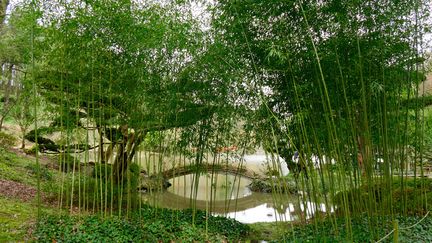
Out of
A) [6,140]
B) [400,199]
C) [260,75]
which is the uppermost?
[260,75]

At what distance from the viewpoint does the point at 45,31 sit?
438 centimetres

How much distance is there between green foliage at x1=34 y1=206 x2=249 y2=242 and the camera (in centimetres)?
400

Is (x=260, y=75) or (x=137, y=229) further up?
(x=260, y=75)

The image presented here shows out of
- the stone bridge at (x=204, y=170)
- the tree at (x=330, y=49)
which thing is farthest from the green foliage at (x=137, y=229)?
the tree at (x=330, y=49)

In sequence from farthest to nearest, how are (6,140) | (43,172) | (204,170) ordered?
1. (6,140)
2. (43,172)
3. (204,170)

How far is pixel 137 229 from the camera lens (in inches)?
173

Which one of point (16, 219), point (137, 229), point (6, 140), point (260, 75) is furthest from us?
point (6, 140)

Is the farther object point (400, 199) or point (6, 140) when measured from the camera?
point (6, 140)

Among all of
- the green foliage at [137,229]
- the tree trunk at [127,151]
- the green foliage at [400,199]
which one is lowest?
the green foliage at [137,229]

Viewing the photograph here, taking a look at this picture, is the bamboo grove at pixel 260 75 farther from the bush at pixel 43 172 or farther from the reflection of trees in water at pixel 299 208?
the bush at pixel 43 172

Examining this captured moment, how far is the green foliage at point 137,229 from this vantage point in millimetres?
3998

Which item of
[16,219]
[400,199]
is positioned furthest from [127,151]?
[400,199]

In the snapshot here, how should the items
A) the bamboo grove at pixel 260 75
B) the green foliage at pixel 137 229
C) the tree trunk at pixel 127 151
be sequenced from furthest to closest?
the tree trunk at pixel 127 151 < the green foliage at pixel 137 229 < the bamboo grove at pixel 260 75

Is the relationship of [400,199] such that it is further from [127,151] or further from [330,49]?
[127,151]
